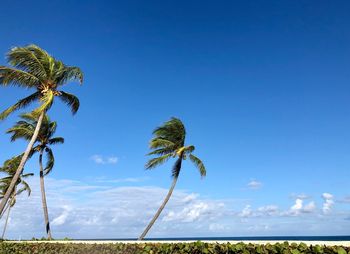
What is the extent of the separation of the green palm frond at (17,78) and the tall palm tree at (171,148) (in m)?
11.9

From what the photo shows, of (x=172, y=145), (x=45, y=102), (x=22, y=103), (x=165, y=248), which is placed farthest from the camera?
(x=172, y=145)

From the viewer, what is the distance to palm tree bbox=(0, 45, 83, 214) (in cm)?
2331

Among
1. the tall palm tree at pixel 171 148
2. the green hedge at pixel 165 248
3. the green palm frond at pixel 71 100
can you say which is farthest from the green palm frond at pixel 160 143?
the green hedge at pixel 165 248

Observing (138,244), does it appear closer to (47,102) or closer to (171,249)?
(171,249)

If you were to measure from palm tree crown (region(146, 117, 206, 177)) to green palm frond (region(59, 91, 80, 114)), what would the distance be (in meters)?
8.74

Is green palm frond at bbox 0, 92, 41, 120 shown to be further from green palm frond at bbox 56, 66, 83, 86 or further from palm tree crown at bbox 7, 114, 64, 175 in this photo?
palm tree crown at bbox 7, 114, 64, 175

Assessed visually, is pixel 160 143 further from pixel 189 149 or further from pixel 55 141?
pixel 55 141

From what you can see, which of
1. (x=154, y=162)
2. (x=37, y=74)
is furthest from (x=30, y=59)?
(x=154, y=162)

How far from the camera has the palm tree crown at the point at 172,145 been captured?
108ft

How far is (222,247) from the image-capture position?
38.7ft

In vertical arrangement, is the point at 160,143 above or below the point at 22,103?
above

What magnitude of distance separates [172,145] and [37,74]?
42.4ft

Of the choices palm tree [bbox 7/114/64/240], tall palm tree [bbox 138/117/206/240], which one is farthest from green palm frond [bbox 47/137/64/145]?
tall palm tree [bbox 138/117/206/240]

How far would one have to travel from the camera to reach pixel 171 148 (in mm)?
33469
